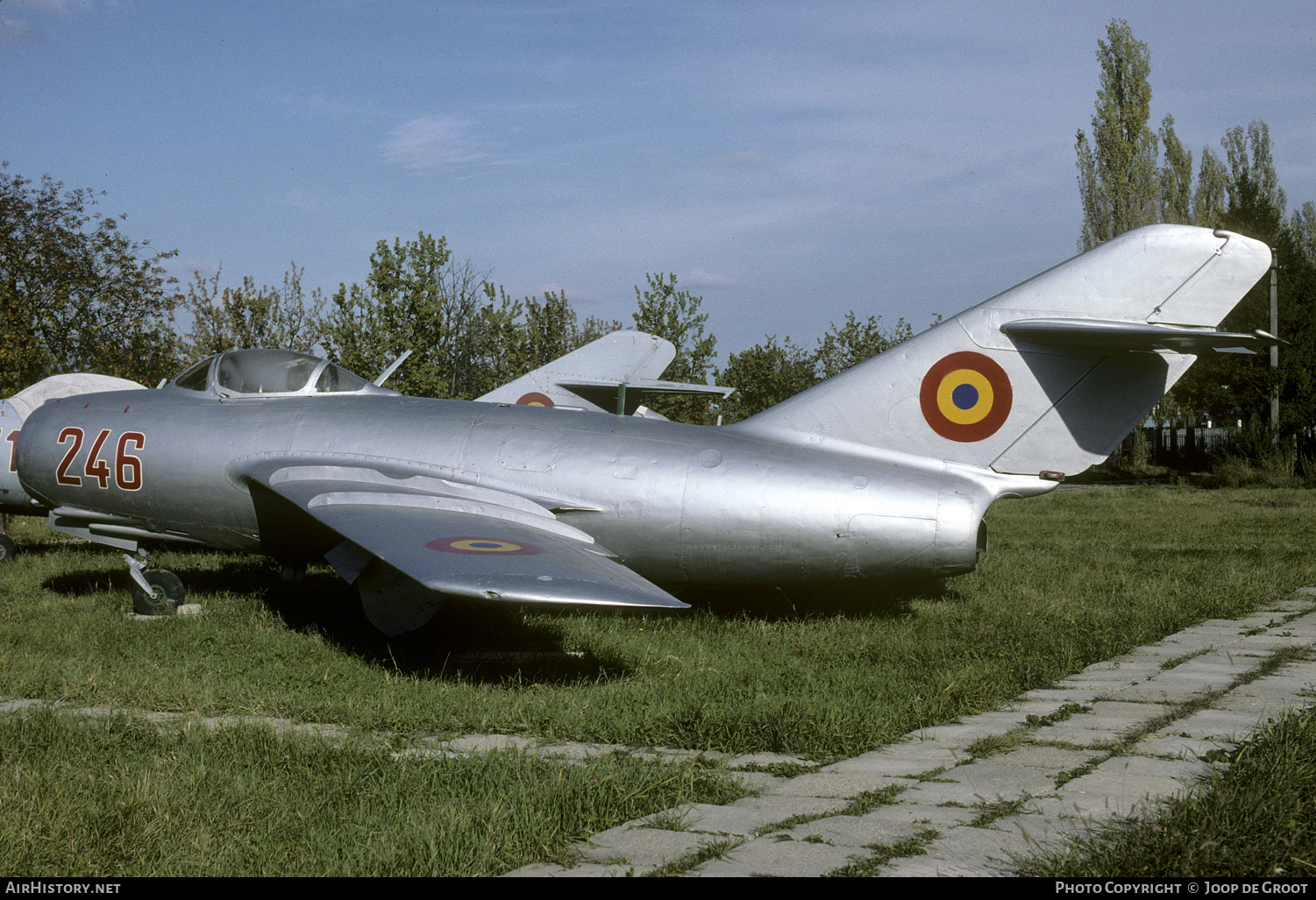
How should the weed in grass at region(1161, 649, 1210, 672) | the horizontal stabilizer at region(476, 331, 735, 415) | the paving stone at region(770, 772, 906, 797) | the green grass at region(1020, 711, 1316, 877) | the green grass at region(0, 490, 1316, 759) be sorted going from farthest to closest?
the horizontal stabilizer at region(476, 331, 735, 415)
the weed in grass at region(1161, 649, 1210, 672)
the green grass at region(0, 490, 1316, 759)
the paving stone at region(770, 772, 906, 797)
the green grass at region(1020, 711, 1316, 877)

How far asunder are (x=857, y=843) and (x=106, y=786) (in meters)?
3.18

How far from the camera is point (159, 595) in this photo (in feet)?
30.8

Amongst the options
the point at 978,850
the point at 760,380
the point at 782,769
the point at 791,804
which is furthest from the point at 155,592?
the point at 760,380

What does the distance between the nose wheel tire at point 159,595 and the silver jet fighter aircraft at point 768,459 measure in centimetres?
47

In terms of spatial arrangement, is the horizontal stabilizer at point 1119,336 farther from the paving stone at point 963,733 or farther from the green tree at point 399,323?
the green tree at point 399,323

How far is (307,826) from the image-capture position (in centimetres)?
388

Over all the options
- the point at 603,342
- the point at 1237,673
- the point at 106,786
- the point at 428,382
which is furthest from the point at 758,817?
the point at 428,382

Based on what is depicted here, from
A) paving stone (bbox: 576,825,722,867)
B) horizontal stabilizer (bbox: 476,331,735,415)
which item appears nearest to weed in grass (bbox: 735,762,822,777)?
paving stone (bbox: 576,825,722,867)

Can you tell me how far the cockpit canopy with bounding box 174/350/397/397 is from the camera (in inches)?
388

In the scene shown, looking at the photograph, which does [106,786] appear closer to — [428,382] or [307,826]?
[307,826]

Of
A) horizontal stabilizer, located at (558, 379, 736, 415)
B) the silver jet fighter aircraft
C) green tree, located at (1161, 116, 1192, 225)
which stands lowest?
the silver jet fighter aircraft

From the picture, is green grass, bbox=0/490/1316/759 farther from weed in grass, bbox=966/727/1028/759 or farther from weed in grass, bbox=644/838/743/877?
weed in grass, bbox=644/838/743/877

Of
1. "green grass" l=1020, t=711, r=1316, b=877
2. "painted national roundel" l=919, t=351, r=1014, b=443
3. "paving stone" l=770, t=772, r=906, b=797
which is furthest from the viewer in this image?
"painted national roundel" l=919, t=351, r=1014, b=443

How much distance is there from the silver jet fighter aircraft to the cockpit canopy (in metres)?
0.41
